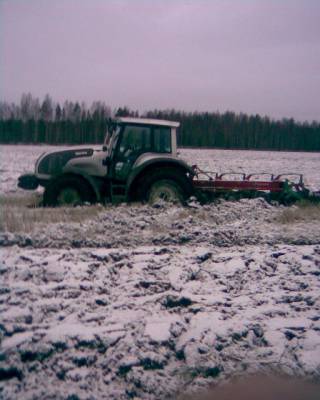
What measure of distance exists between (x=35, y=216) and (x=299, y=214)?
5.36 m

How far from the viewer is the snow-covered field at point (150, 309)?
3551mm

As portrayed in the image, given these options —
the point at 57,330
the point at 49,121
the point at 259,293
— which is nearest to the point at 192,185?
the point at 259,293

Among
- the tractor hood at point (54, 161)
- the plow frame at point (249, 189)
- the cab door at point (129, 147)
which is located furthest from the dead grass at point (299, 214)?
the tractor hood at point (54, 161)

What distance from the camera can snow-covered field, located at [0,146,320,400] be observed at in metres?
3.55

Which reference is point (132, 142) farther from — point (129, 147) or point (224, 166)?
point (224, 166)

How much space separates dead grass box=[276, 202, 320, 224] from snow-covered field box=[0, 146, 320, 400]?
44.1 inches

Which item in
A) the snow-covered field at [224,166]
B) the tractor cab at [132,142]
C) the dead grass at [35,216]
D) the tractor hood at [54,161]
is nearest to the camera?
the dead grass at [35,216]

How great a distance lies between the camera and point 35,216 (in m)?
7.97

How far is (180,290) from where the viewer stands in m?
4.91

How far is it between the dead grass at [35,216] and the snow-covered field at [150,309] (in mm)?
483

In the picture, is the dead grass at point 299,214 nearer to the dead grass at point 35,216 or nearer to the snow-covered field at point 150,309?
the snow-covered field at point 150,309

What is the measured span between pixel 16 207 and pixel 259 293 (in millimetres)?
6257

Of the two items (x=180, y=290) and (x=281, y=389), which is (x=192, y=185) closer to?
(x=180, y=290)

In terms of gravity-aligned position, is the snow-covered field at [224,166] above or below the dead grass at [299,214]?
above
